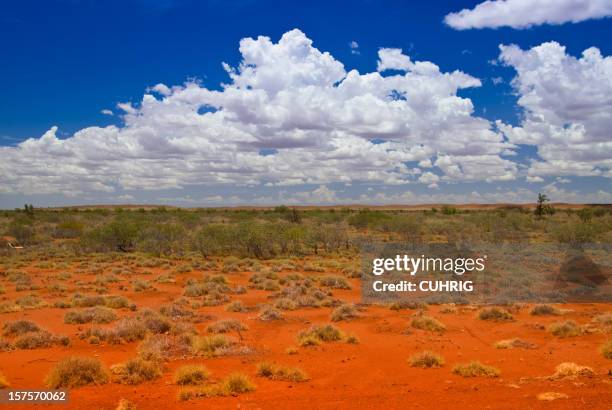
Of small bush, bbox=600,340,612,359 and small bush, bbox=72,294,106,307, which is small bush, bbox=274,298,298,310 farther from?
small bush, bbox=600,340,612,359

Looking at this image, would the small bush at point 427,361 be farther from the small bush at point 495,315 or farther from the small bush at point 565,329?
the small bush at point 495,315

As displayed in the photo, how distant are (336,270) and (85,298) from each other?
15935 millimetres

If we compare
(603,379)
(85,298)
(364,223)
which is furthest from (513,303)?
(364,223)

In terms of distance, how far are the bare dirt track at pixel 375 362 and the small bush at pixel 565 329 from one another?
280 mm

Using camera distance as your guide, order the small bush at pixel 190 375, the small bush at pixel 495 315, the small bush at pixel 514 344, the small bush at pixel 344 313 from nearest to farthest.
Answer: the small bush at pixel 190 375 < the small bush at pixel 514 344 < the small bush at pixel 495 315 < the small bush at pixel 344 313

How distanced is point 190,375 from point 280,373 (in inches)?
77.6

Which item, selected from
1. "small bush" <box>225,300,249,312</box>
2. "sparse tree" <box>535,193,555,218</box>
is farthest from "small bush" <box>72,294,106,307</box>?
"sparse tree" <box>535,193,555,218</box>

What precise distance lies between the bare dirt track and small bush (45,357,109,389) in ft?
0.76

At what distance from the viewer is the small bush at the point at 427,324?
1595 centimetres

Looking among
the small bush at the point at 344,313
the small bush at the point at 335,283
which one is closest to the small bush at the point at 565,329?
the small bush at the point at 344,313

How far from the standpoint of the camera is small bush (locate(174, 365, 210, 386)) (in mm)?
10188

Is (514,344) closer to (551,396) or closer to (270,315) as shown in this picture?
(551,396)

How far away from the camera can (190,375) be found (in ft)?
33.6

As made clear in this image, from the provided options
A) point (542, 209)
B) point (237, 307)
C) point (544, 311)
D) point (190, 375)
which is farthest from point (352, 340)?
point (542, 209)
